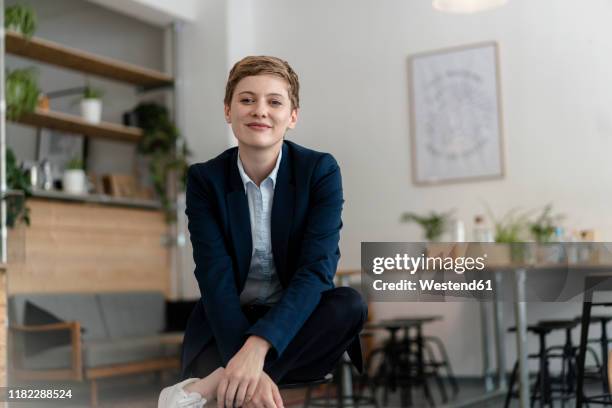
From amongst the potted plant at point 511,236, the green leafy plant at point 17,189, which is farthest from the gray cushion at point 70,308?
the potted plant at point 511,236

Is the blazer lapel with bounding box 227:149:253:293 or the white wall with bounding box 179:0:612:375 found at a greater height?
the white wall with bounding box 179:0:612:375

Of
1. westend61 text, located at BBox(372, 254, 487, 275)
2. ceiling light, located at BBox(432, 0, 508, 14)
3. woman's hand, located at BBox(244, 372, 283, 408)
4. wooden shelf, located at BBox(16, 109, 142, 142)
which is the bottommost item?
woman's hand, located at BBox(244, 372, 283, 408)

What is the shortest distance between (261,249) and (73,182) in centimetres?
341

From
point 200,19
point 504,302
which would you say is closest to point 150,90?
point 200,19

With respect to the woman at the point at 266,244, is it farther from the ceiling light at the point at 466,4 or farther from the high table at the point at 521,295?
the ceiling light at the point at 466,4

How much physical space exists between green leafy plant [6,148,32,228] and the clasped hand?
2885 mm

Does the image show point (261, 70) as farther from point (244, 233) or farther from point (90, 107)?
point (90, 107)

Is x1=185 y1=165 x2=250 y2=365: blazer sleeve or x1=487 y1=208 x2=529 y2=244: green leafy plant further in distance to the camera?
x1=487 y1=208 x2=529 y2=244: green leafy plant

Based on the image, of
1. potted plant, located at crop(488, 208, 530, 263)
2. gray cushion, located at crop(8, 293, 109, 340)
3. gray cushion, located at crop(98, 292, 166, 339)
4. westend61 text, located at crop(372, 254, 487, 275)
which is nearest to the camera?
westend61 text, located at crop(372, 254, 487, 275)

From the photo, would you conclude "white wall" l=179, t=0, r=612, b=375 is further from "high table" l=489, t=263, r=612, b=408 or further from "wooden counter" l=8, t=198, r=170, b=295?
"wooden counter" l=8, t=198, r=170, b=295

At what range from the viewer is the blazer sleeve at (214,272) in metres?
1.55

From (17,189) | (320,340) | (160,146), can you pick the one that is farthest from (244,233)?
(160,146)

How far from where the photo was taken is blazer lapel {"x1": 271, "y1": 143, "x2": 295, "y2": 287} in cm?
166

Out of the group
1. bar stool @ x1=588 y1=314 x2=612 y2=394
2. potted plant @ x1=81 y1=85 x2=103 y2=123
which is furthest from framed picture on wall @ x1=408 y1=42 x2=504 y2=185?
potted plant @ x1=81 y1=85 x2=103 y2=123
